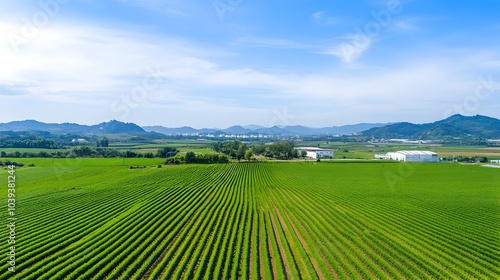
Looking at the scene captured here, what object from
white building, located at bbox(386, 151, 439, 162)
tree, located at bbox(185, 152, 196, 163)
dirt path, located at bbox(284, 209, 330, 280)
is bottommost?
white building, located at bbox(386, 151, 439, 162)

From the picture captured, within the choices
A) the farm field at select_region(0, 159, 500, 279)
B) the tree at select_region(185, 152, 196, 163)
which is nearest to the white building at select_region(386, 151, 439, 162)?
the farm field at select_region(0, 159, 500, 279)

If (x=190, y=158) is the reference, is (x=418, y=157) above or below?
below

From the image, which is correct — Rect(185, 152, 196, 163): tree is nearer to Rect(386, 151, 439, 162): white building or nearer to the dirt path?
the dirt path

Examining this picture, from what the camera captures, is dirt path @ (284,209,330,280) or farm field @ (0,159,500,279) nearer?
dirt path @ (284,209,330,280)

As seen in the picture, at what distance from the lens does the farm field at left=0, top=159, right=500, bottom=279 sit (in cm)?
1902

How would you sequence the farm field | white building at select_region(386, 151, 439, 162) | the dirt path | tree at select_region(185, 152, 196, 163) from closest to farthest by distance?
1. the dirt path
2. the farm field
3. tree at select_region(185, 152, 196, 163)
4. white building at select_region(386, 151, 439, 162)

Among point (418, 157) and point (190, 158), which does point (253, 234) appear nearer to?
point (190, 158)

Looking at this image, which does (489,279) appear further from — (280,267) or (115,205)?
(115,205)

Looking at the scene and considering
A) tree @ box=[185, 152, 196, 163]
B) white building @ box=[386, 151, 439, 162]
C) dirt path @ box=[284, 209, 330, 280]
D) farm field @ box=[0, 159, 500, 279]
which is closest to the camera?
dirt path @ box=[284, 209, 330, 280]

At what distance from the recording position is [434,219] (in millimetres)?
31375

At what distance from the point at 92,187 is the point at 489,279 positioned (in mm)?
50214

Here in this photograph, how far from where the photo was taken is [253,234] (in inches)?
1030

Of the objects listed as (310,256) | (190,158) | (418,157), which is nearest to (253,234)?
(310,256)

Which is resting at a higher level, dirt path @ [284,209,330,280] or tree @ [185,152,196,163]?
tree @ [185,152,196,163]
